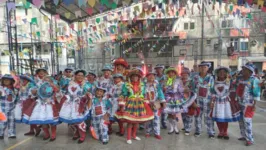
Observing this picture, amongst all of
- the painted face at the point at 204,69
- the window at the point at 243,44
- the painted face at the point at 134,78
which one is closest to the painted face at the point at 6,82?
the painted face at the point at 134,78

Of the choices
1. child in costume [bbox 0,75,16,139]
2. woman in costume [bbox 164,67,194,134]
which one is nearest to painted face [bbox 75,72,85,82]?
child in costume [bbox 0,75,16,139]

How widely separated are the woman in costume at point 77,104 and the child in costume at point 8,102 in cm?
123

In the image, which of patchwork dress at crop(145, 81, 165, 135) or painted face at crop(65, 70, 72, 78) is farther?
painted face at crop(65, 70, 72, 78)

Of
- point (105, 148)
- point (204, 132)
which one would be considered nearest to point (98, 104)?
point (105, 148)

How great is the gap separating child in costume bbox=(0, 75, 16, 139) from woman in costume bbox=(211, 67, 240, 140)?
4223mm

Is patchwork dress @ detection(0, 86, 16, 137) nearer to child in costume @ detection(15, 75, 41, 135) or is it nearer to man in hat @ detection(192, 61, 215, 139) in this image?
child in costume @ detection(15, 75, 41, 135)

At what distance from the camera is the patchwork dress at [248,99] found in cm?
389

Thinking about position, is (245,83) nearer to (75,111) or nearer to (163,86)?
(163,86)

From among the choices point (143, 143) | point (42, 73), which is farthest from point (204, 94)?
point (42, 73)

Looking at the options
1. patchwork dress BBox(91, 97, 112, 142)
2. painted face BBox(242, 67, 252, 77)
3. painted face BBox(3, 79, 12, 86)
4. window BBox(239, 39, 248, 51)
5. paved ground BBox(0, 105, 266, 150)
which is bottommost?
paved ground BBox(0, 105, 266, 150)

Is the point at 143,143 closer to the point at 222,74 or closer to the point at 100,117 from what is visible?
the point at 100,117

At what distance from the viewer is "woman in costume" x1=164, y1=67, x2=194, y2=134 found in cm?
445

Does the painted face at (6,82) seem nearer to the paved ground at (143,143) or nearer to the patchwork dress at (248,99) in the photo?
the paved ground at (143,143)

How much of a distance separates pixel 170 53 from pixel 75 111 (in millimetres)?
18348
